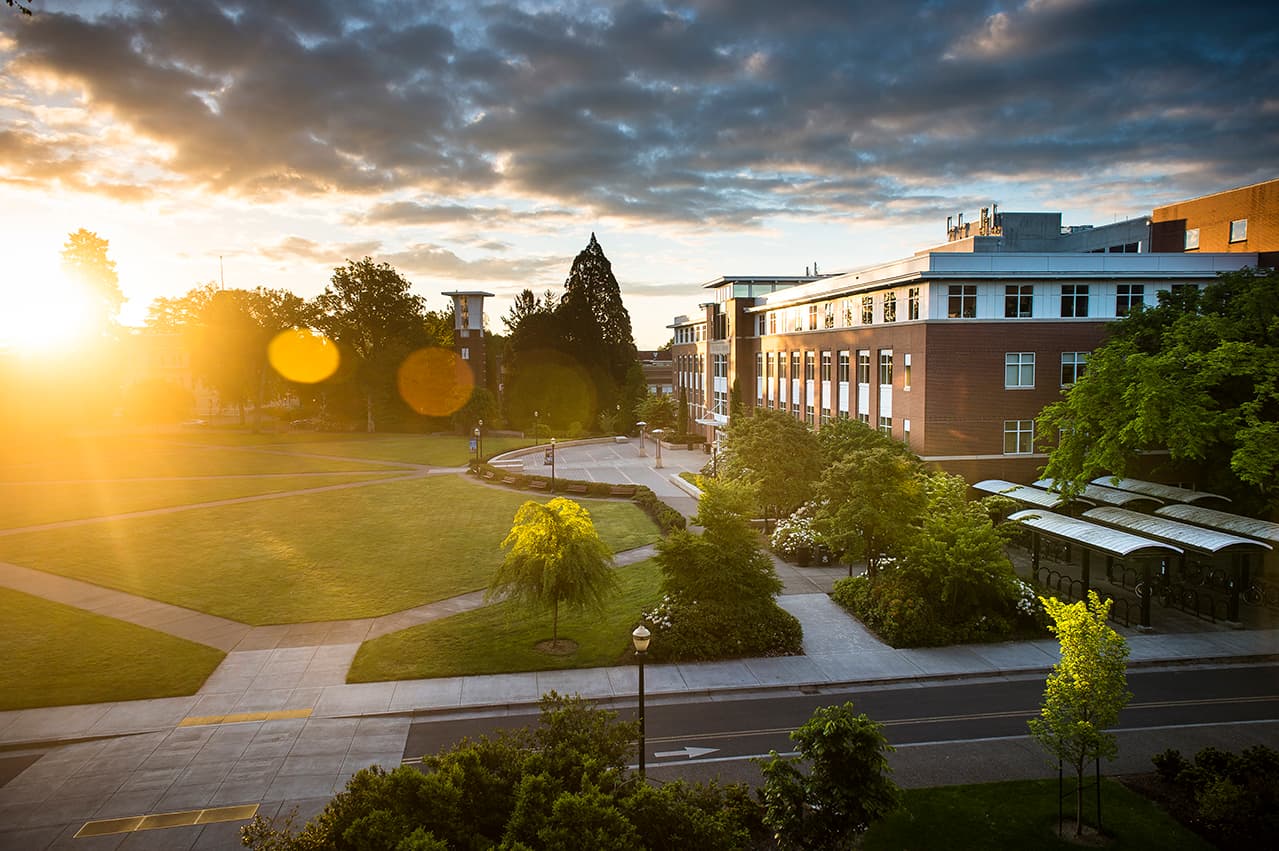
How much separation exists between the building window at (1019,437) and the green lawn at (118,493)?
145 ft

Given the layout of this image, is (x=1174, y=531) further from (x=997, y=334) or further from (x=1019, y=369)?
(x=997, y=334)

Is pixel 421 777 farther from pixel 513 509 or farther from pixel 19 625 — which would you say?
pixel 513 509

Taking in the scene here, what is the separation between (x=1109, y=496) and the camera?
35000mm

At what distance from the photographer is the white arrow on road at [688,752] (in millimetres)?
16953

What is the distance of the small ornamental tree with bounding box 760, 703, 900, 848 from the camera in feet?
38.3

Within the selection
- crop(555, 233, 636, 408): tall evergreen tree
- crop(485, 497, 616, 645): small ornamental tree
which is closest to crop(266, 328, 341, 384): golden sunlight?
crop(555, 233, 636, 408): tall evergreen tree

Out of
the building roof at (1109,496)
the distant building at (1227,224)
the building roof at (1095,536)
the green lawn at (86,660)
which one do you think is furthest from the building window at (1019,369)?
the green lawn at (86,660)

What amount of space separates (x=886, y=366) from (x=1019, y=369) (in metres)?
7.41

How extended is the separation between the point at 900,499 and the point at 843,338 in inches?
1036

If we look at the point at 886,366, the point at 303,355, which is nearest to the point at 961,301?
the point at 886,366

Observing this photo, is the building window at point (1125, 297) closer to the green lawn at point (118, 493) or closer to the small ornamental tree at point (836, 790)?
the small ornamental tree at point (836, 790)

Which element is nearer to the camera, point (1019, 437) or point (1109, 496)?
point (1109, 496)

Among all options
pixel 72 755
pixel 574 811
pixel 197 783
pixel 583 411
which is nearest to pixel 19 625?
pixel 72 755

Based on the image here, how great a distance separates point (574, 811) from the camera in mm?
10508
